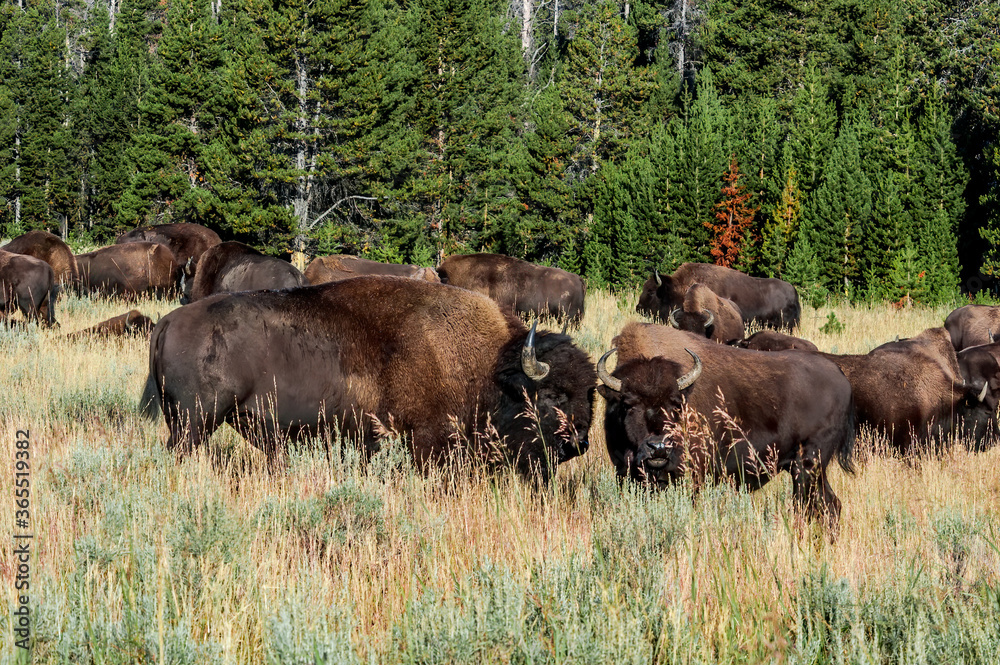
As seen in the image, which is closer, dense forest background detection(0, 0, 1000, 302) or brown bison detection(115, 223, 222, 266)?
brown bison detection(115, 223, 222, 266)

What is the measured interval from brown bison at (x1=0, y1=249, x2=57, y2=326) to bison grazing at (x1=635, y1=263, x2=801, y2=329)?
1213 centimetres

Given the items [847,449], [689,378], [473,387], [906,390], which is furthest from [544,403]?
[906,390]

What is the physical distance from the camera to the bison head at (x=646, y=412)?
18.7 feet

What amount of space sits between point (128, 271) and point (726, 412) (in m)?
18.4

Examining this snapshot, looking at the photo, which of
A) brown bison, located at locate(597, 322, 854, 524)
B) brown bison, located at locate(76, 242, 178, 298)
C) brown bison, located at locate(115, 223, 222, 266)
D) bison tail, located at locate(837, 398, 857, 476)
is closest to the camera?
brown bison, located at locate(597, 322, 854, 524)

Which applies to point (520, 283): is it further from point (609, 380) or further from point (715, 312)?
point (609, 380)

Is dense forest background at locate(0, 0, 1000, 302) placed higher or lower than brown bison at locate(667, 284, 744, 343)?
higher

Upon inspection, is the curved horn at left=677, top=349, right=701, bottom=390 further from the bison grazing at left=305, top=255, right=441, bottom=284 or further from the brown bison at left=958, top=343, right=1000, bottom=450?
the bison grazing at left=305, top=255, right=441, bottom=284

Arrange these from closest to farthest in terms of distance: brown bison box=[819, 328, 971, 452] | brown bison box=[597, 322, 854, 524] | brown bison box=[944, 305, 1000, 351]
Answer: brown bison box=[597, 322, 854, 524] < brown bison box=[819, 328, 971, 452] < brown bison box=[944, 305, 1000, 351]

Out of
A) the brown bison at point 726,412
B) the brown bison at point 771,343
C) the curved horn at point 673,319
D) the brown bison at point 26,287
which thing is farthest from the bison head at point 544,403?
the brown bison at point 26,287

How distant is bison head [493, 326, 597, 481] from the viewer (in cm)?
639

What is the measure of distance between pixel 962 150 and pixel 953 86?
295 cm

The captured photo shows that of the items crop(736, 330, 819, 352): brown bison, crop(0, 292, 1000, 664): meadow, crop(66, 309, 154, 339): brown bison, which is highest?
crop(0, 292, 1000, 664): meadow

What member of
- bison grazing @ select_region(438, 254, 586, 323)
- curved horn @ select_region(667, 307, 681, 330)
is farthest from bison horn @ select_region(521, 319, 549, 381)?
bison grazing @ select_region(438, 254, 586, 323)
